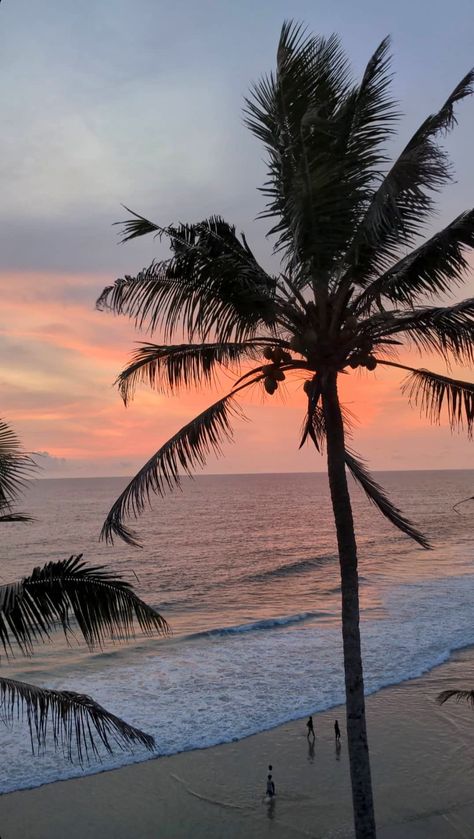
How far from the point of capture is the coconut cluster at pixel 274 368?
8078 millimetres

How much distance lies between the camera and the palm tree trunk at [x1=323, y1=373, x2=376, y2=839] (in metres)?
8.01

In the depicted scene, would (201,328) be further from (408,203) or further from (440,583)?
(440,583)

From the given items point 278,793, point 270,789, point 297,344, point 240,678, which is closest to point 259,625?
point 240,678

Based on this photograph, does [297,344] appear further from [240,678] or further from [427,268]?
[240,678]

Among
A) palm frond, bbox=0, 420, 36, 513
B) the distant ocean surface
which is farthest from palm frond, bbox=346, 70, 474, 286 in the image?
the distant ocean surface

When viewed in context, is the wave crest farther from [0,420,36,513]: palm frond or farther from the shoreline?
[0,420,36,513]: palm frond

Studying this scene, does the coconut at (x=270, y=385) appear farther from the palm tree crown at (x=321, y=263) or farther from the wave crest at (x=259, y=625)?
the wave crest at (x=259, y=625)

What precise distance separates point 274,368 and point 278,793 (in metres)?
12.4

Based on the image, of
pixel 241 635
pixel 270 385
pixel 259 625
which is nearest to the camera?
pixel 270 385

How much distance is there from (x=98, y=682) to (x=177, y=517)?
279 ft

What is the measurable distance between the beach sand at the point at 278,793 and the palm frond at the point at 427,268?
11.5 metres

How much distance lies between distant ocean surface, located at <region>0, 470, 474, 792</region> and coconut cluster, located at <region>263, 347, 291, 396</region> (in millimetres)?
7400

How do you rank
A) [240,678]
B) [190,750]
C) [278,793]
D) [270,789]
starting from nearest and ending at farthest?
1. [270,789]
2. [278,793]
3. [190,750]
4. [240,678]

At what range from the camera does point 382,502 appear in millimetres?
9484
